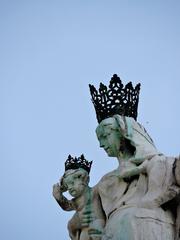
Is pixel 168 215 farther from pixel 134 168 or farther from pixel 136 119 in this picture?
pixel 136 119

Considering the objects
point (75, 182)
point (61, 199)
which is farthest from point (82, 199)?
point (61, 199)

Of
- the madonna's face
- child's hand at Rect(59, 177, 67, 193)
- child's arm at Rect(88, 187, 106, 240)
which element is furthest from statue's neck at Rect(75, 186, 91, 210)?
the madonna's face

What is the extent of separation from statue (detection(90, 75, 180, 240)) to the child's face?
25 cm

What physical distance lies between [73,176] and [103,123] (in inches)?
34.7

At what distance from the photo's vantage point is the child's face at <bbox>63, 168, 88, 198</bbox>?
10664 millimetres

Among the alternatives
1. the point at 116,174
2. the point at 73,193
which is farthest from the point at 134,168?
the point at 73,193

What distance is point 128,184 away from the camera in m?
10.4

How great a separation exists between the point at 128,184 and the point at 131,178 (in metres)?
0.10

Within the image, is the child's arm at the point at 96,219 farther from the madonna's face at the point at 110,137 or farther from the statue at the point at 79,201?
the madonna's face at the point at 110,137

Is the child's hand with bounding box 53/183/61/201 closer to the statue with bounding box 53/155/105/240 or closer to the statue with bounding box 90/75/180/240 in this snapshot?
the statue with bounding box 53/155/105/240

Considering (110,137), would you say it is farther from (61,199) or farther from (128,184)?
Answer: (61,199)

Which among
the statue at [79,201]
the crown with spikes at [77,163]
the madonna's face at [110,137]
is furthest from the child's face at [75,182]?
the madonna's face at [110,137]

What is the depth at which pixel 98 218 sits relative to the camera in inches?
414

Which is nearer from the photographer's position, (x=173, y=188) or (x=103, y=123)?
(x=173, y=188)
